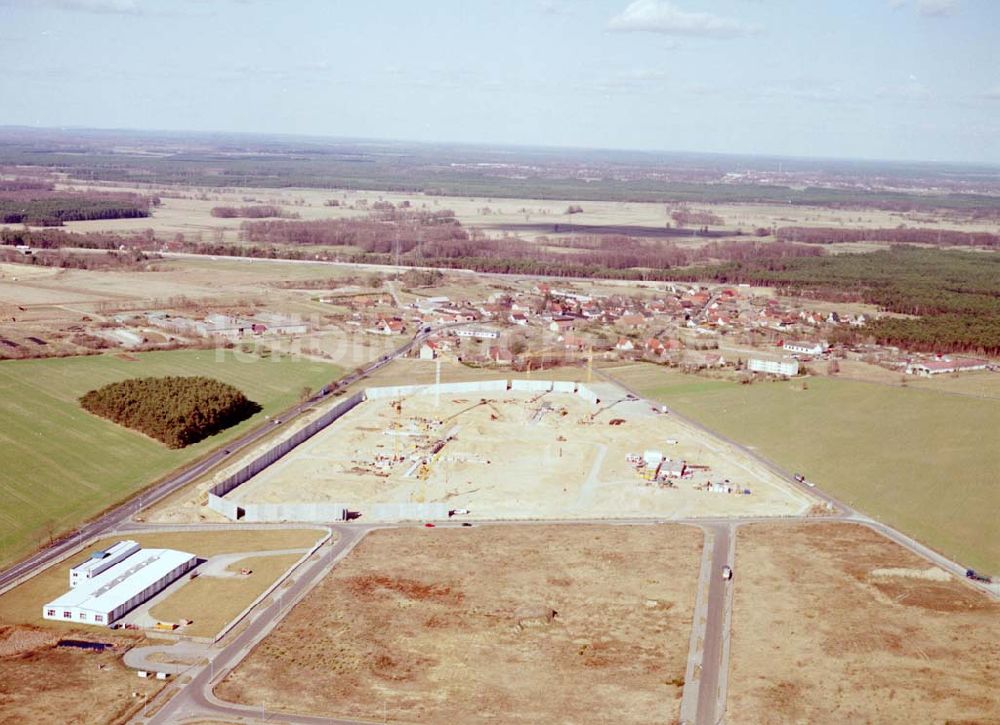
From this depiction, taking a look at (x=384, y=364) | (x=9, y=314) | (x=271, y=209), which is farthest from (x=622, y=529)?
(x=271, y=209)

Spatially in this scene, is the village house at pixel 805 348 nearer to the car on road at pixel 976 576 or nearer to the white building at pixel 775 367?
the white building at pixel 775 367

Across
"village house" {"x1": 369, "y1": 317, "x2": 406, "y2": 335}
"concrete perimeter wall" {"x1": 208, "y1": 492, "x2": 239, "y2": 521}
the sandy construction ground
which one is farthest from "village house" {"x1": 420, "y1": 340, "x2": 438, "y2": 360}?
"concrete perimeter wall" {"x1": 208, "y1": 492, "x2": 239, "y2": 521}

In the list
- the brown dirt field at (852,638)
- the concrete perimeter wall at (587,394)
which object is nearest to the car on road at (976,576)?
the brown dirt field at (852,638)

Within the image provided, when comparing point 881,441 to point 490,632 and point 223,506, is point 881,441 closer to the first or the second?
point 490,632

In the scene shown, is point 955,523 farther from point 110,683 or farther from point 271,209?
point 271,209

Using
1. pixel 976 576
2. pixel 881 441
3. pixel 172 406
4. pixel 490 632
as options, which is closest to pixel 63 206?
pixel 172 406
